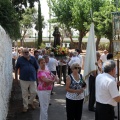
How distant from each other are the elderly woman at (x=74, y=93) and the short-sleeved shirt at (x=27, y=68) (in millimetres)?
2435

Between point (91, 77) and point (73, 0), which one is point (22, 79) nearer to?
point (91, 77)

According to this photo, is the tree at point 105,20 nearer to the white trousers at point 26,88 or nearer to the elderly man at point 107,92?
the white trousers at point 26,88

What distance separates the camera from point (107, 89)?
5082 millimetres

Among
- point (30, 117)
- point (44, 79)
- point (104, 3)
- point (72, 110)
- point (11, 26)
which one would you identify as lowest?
point (30, 117)

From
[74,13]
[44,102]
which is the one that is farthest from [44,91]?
[74,13]

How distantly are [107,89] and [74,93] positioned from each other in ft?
4.99

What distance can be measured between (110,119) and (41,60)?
266 centimetres

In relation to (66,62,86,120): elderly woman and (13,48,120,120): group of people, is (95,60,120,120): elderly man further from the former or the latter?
(66,62,86,120): elderly woman

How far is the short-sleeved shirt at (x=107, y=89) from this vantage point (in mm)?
5031

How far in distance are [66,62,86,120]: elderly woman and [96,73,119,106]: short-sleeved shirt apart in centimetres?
119

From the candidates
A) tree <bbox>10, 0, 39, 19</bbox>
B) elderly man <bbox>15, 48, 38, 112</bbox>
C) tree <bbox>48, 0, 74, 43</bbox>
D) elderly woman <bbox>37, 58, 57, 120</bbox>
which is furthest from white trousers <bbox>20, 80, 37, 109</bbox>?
tree <bbox>48, 0, 74, 43</bbox>

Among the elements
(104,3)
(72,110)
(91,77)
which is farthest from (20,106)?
(104,3)

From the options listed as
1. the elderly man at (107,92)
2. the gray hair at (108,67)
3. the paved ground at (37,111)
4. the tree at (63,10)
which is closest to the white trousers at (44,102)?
the paved ground at (37,111)

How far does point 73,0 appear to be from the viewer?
Answer: 4362 cm
